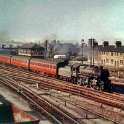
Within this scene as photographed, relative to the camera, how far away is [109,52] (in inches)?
2928

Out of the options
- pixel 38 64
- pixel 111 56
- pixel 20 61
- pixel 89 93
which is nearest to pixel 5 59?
pixel 20 61

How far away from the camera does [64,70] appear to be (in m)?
41.3

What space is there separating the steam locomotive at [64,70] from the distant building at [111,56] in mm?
22200

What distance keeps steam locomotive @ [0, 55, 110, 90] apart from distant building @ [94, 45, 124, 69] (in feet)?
72.8

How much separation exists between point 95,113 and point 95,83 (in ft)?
33.9

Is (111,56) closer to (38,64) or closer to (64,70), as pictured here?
(38,64)

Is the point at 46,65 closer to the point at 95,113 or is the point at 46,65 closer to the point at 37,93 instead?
the point at 37,93

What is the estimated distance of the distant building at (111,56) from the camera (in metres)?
70.8

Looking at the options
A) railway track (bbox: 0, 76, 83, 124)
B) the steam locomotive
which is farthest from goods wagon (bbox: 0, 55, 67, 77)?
railway track (bbox: 0, 76, 83, 124)

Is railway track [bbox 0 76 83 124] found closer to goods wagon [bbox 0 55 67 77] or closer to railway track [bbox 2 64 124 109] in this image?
railway track [bbox 2 64 124 109]

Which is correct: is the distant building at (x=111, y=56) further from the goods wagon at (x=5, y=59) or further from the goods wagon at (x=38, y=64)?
the goods wagon at (x=5, y=59)

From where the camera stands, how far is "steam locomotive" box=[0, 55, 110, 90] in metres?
35.4

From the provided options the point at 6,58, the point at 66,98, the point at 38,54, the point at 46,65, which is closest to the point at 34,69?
the point at 46,65

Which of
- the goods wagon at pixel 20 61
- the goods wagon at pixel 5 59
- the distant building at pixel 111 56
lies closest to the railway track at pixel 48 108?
the goods wagon at pixel 20 61
